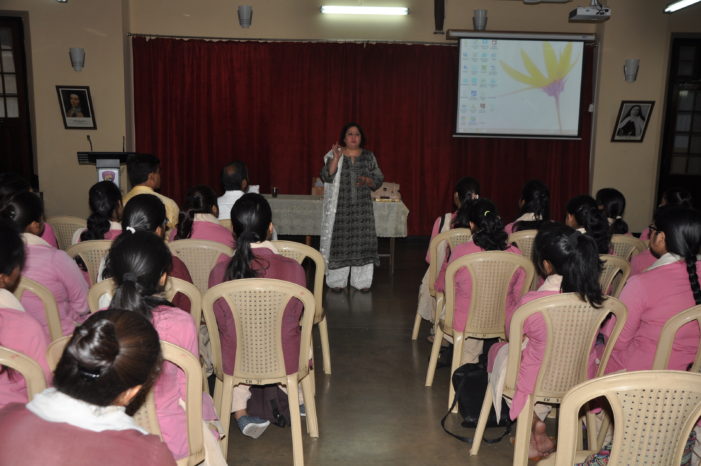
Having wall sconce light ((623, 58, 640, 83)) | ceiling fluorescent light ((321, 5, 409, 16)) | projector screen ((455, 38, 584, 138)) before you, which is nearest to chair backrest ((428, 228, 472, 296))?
projector screen ((455, 38, 584, 138))

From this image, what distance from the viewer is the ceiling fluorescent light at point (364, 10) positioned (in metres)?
7.08

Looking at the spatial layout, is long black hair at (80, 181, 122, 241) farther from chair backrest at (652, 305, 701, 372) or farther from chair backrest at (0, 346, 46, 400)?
chair backrest at (652, 305, 701, 372)

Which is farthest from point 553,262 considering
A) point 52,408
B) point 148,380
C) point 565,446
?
point 52,408

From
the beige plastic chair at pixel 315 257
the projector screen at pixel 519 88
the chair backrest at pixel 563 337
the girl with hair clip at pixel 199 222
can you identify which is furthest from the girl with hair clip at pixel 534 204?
the projector screen at pixel 519 88

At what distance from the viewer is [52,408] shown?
112cm

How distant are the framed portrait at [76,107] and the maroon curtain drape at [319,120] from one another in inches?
24.6

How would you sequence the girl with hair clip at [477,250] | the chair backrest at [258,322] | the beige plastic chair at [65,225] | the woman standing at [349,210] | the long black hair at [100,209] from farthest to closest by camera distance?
the woman standing at [349,210]
the beige plastic chair at [65,225]
the long black hair at [100,209]
the girl with hair clip at [477,250]
the chair backrest at [258,322]

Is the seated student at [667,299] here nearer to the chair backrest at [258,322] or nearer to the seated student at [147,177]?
the chair backrest at [258,322]

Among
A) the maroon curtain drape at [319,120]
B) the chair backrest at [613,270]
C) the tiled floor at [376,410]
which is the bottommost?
the tiled floor at [376,410]

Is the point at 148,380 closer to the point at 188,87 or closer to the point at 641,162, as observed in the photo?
the point at 188,87

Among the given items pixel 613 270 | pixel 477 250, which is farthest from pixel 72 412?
pixel 613 270

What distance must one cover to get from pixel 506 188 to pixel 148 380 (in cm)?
699

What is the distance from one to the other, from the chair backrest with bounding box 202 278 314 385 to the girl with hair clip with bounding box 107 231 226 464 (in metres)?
0.43

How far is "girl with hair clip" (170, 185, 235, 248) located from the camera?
11.1 ft
